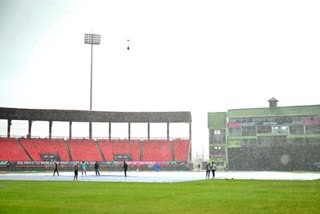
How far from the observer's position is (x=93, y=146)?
91438 millimetres

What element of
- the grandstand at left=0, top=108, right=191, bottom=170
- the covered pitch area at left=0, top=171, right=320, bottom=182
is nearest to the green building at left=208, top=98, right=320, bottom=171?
the grandstand at left=0, top=108, right=191, bottom=170

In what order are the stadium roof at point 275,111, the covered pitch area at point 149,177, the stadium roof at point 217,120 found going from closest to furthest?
1. the covered pitch area at point 149,177
2. the stadium roof at point 275,111
3. the stadium roof at point 217,120

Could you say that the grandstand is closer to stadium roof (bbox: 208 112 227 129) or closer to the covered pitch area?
stadium roof (bbox: 208 112 227 129)

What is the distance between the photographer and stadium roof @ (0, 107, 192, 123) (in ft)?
290

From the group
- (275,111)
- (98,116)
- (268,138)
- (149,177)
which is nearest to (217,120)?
(268,138)

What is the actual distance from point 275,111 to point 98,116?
38.0 m

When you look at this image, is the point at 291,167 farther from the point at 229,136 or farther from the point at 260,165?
the point at 229,136

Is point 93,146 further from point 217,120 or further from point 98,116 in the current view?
point 217,120

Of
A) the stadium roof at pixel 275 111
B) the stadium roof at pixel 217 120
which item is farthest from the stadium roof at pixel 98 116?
the stadium roof at pixel 275 111

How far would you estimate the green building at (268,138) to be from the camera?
274 feet

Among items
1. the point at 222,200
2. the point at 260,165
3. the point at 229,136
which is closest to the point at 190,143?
A: the point at 229,136

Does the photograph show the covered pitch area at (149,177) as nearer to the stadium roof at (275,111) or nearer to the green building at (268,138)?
the green building at (268,138)

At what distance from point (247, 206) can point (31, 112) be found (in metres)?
77.1

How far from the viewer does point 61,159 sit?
84.8 meters
